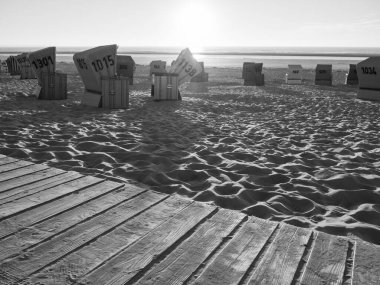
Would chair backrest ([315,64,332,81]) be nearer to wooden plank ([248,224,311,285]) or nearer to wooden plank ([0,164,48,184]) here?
wooden plank ([0,164,48,184])

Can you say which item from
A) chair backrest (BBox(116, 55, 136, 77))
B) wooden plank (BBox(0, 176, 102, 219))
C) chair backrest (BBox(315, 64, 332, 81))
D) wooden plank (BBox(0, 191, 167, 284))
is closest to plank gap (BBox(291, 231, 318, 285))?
wooden plank (BBox(0, 191, 167, 284))

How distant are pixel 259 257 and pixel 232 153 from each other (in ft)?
11.9

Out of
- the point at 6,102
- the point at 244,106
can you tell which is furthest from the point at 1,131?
the point at 244,106

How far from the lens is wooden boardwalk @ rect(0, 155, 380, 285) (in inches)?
80.5

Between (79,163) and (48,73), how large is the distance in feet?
26.2

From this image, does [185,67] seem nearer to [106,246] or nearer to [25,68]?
[25,68]

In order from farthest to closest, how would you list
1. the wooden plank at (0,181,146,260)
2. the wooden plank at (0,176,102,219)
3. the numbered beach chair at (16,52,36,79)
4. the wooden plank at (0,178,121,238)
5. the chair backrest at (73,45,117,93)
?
1. the numbered beach chair at (16,52,36,79)
2. the chair backrest at (73,45,117,93)
3. the wooden plank at (0,176,102,219)
4. the wooden plank at (0,178,121,238)
5. the wooden plank at (0,181,146,260)

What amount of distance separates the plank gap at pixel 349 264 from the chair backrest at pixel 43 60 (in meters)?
11.7

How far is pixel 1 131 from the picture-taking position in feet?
22.8

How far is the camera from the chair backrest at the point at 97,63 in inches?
404

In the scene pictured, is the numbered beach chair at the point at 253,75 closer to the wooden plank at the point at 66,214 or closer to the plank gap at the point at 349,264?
the wooden plank at the point at 66,214

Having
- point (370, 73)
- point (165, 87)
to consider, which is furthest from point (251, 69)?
point (165, 87)

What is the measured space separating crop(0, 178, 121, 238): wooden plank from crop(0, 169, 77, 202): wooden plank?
1.08 feet

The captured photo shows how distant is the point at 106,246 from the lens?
2326 millimetres
